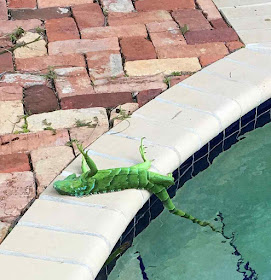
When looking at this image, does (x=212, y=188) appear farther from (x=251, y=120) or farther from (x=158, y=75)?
(x=158, y=75)

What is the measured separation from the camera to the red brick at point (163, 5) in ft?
14.2

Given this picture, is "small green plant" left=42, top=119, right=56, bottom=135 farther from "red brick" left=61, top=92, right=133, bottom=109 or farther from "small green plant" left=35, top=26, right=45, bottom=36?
"small green plant" left=35, top=26, right=45, bottom=36

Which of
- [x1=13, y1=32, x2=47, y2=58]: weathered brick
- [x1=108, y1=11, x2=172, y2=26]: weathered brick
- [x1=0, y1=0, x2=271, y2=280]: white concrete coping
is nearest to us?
[x1=0, y1=0, x2=271, y2=280]: white concrete coping

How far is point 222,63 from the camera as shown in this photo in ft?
12.0

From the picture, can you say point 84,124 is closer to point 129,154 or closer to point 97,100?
point 97,100

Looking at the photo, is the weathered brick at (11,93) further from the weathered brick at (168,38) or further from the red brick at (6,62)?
the weathered brick at (168,38)

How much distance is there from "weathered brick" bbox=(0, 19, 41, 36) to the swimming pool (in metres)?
1.46

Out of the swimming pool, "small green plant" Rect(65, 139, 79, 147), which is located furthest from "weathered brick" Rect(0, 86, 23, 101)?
the swimming pool

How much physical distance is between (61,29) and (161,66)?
723mm

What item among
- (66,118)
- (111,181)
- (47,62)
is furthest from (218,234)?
(47,62)

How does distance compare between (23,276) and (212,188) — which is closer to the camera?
(23,276)

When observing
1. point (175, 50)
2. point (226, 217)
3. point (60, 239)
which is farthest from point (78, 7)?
point (60, 239)

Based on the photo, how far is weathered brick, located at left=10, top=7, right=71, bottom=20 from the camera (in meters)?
4.20

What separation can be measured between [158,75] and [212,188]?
2.44 feet
